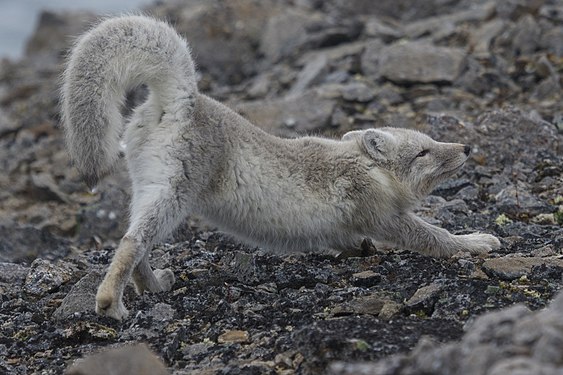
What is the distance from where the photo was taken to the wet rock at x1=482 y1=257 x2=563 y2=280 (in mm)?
7672

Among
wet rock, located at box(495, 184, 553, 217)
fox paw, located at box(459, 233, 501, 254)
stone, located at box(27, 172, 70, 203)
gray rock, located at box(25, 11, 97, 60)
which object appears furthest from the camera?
gray rock, located at box(25, 11, 97, 60)

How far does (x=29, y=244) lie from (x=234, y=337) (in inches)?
212

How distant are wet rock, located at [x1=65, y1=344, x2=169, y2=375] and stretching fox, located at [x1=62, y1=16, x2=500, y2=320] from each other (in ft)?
7.39

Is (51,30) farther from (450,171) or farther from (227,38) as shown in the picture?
(450,171)

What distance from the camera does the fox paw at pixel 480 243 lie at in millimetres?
8773

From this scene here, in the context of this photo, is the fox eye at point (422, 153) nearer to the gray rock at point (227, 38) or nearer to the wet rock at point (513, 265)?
the wet rock at point (513, 265)

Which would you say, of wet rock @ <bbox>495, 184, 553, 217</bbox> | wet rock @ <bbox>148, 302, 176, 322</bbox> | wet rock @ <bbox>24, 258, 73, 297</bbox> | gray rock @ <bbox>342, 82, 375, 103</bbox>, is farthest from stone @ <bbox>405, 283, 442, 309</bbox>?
gray rock @ <bbox>342, 82, 375, 103</bbox>

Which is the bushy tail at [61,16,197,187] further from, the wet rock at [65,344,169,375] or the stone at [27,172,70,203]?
the stone at [27,172,70,203]

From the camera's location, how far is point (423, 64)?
51.2ft

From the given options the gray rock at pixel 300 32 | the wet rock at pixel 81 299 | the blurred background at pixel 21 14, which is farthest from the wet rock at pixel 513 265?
the blurred background at pixel 21 14

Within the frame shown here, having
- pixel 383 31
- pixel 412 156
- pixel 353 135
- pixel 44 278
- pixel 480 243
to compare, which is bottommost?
pixel 44 278

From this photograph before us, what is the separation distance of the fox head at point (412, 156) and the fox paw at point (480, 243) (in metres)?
0.67

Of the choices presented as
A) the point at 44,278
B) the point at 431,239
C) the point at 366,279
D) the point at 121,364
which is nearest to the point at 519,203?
the point at 431,239

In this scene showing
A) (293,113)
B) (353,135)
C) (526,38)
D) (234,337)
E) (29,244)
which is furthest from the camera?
(526,38)
